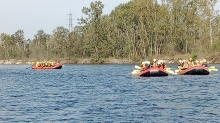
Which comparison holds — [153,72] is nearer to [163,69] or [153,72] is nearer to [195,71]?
[163,69]

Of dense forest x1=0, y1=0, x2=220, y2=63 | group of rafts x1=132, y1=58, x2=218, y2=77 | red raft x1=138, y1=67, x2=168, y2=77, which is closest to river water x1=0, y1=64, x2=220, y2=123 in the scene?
red raft x1=138, y1=67, x2=168, y2=77

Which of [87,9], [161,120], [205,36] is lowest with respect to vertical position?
[161,120]

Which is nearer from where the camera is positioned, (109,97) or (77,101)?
(77,101)

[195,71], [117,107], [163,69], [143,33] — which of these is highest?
[143,33]

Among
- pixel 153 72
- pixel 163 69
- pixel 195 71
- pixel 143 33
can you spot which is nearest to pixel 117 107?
pixel 153 72

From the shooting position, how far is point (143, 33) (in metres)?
103

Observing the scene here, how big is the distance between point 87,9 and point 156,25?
23328 mm

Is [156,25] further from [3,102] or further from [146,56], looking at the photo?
[3,102]

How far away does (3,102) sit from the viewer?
2656cm

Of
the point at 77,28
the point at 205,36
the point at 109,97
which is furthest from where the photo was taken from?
the point at 77,28

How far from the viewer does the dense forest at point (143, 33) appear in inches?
3745

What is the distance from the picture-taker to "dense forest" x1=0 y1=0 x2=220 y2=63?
3745 inches

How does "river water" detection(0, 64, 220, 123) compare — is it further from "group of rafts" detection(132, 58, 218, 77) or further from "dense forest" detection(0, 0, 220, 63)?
"dense forest" detection(0, 0, 220, 63)

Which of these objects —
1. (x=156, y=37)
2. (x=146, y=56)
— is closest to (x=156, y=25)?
(x=156, y=37)
